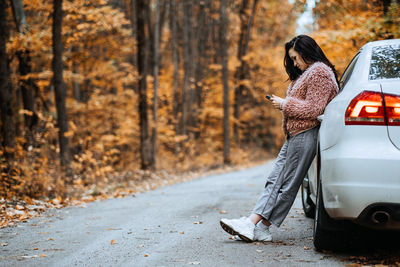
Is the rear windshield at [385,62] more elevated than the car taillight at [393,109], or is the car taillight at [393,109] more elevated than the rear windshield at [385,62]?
the rear windshield at [385,62]

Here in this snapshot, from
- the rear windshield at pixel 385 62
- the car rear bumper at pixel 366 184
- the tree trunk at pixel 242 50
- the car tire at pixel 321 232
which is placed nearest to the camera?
the car rear bumper at pixel 366 184

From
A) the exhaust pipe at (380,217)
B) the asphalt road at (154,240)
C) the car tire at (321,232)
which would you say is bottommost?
the asphalt road at (154,240)

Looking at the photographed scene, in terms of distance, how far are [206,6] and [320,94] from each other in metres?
28.4

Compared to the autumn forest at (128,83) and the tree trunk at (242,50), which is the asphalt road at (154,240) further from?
the tree trunk at (242,50)

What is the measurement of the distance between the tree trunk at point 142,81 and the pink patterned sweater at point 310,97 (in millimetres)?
12469

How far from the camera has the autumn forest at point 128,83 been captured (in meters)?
10.5

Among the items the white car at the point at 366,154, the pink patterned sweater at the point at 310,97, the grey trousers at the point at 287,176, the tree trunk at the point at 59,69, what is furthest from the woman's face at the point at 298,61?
the tree trunk at the point at 59,69

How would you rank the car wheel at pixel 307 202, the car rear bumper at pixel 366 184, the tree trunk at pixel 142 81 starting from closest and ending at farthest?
the car rear bumper at pixel 366 184, the car wheel at pixel 307 202, the tree trunk at pixel 142 81

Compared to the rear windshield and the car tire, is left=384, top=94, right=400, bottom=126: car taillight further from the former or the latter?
the car tire

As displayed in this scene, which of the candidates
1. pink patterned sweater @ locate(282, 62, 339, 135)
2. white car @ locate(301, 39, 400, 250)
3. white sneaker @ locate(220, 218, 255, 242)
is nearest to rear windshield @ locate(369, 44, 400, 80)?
white car @ locate(301, 39, 400, 250)

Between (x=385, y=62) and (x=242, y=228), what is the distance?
7.00 ft

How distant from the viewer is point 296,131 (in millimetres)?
4848

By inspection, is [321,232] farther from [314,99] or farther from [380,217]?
[314,99]

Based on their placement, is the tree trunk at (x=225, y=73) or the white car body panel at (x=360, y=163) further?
the tree trunk at (x=225, y=73)
